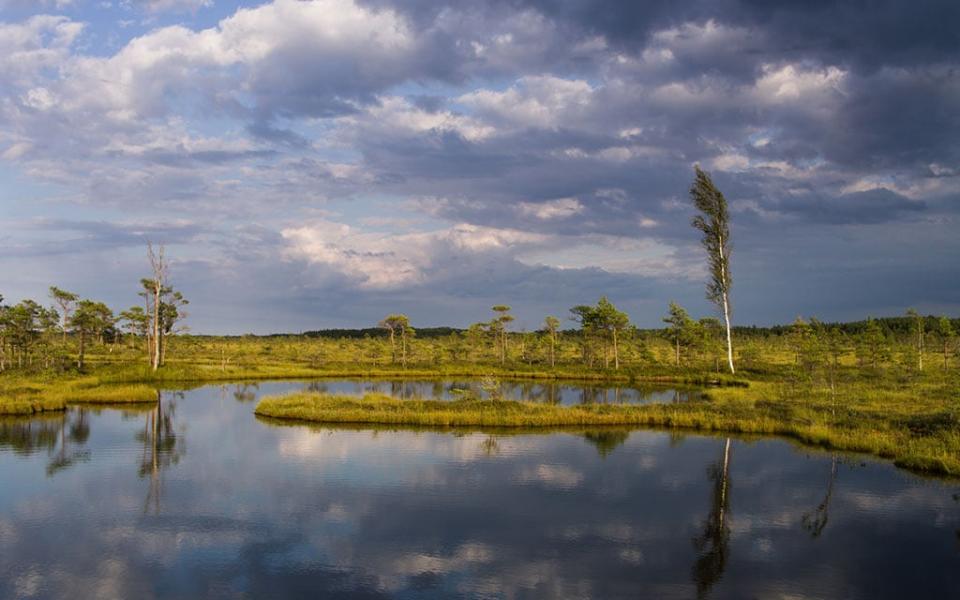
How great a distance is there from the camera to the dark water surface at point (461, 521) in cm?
1363

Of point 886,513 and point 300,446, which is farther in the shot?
point 300,446

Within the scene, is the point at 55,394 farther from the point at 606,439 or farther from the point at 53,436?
the point at 606,439

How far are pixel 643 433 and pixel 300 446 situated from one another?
16.9 m

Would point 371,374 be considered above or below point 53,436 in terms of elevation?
above

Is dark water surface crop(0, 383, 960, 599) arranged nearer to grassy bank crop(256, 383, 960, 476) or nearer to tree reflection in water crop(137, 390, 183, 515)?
tree reflection in water crop(137, 390, 183, 515)

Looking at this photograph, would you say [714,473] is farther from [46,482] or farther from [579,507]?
[46,482]

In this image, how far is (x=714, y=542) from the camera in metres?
16.2

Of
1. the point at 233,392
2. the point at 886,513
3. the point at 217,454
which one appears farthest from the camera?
the point at 233,392

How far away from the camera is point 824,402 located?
120 feet

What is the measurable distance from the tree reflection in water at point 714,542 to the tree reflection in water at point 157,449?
14689 millimetres

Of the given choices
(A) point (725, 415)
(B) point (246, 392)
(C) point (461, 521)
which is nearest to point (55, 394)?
(B) point (246, 392)

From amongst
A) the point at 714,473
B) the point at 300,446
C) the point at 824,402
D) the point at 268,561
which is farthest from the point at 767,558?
the point at 824,402

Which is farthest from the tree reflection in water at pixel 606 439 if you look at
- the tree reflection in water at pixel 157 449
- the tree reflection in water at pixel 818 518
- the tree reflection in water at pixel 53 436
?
the tree reflection in water at pixel 53 436

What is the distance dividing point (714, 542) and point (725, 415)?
61.9 ft
